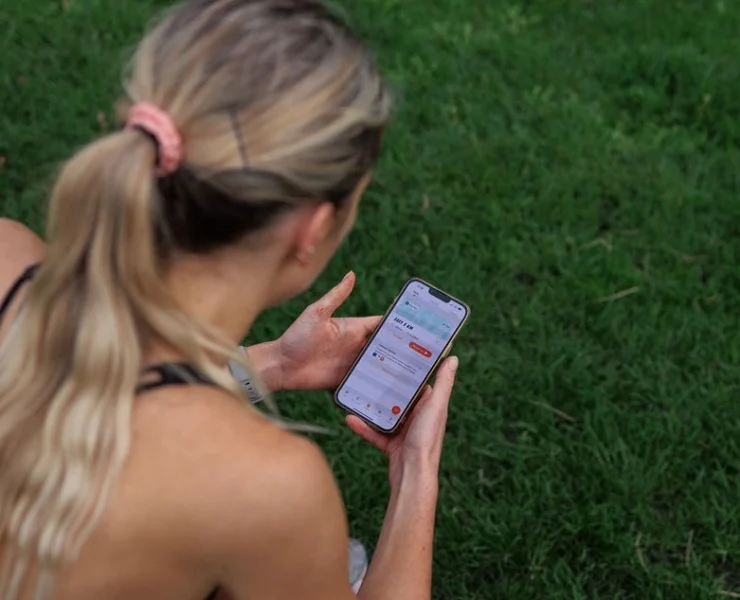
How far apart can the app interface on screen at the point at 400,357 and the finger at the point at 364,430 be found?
50 millimetres

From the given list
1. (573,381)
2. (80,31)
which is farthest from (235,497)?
(80,31)

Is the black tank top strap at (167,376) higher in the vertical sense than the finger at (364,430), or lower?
higher

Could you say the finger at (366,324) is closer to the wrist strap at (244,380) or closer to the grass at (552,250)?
the wrist strap at (244,380)

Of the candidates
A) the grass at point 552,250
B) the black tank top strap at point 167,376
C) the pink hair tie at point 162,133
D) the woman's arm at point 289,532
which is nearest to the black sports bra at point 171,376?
the black tank top strap at point 167,376

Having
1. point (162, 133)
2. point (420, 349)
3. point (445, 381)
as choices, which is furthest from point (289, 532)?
point (420, 349)

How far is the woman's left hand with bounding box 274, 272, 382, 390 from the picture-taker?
2.10 m

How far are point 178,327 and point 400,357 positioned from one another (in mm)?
966

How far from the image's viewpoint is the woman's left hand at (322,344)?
2.10m

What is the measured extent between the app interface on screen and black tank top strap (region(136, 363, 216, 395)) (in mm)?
867

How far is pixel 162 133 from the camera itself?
121cm

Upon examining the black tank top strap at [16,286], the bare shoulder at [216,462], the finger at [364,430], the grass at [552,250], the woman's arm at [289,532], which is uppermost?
the black tank top strap at [16,286]

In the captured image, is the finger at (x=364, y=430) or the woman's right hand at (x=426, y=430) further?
the finger at (x=364, y=430)

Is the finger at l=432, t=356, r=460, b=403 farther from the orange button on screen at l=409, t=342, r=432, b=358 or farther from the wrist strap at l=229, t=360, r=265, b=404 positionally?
the wrist strap at l=229, t=360, r=265, b=404

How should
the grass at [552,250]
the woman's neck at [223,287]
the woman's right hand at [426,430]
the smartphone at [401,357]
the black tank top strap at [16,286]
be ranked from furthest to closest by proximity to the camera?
1. the grass at [552,250]
2. the smartphone at [401,357]
3. the woman's right hand at [426,430]
4. the black tank top strap at [16,286]
5. the woman's neck at [223,287]
